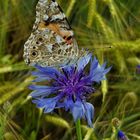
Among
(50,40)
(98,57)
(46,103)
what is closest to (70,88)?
(46,103)

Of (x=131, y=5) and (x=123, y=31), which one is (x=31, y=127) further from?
(x=131, y=5)

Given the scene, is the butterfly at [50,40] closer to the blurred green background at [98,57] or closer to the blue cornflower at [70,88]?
the blue cornflower at [70,88]

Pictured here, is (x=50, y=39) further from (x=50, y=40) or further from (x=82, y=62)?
(x=82, y=62)

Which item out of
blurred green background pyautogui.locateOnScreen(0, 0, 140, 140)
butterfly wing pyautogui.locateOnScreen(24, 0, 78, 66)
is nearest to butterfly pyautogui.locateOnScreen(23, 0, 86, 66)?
butterfly wing pyautogui.locateOnScreen(24, 0, 78, 66)

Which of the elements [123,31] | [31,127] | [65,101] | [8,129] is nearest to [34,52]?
[65,101]

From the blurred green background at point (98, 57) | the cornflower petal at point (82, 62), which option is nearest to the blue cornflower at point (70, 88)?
the cornflower petal at point (82, 62)

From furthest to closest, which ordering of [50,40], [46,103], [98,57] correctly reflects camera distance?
1. [98,57]
2. [50,40]
3. [46,103]
